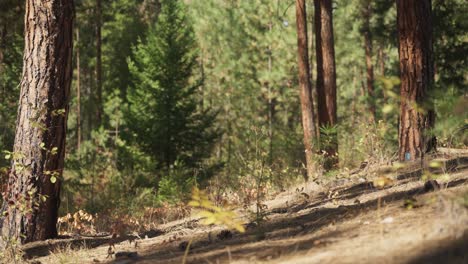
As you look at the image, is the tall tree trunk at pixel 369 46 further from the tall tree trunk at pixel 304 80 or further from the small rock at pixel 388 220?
the small rock at pixel 388 220

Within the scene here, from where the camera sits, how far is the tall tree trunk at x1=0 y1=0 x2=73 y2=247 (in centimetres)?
556

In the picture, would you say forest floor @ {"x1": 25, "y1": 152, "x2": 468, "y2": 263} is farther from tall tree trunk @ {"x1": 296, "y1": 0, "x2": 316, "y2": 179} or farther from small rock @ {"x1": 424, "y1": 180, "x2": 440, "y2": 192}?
tall tree trunk @ {"x1": 296, "y1": 0, "x2": 316, "y2": 179}

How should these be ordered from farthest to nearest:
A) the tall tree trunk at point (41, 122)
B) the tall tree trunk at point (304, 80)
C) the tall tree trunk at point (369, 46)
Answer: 1. the tall tree trunk at point (369, 46)
2. the tall tree trunk at point (304, 80)
3. the tall tree trunk at point (41, 122)

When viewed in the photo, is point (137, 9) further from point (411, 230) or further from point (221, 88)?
point (411, 230)

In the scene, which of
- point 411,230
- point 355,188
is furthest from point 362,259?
point 355,188

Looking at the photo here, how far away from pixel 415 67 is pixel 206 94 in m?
29.0

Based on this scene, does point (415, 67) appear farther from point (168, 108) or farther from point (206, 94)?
point (206, 94)

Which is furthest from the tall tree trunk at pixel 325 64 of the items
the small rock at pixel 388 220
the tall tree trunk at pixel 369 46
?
the tall tree trunk at pixel 369 46

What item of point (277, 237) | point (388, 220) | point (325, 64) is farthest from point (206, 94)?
point (388, 220)

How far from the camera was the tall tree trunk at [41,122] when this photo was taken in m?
5.56

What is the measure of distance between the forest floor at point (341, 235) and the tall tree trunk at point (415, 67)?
1.17 meters

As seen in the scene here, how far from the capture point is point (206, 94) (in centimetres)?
3628

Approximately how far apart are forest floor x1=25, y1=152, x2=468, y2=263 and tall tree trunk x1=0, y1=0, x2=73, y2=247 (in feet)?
1.11

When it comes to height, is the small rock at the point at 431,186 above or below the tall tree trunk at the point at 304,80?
below
